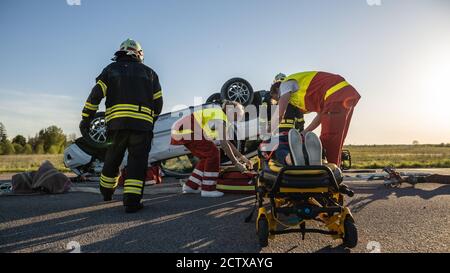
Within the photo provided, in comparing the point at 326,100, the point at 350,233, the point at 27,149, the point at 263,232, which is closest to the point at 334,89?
the point at 326,100

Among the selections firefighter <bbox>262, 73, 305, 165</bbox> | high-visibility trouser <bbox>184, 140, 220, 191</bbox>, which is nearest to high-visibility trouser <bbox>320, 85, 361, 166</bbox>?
firefighter <bbox>262, 73, 305, 165</bbox>

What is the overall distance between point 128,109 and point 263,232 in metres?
2.67

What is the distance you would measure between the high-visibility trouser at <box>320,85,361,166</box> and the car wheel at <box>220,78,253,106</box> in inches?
174

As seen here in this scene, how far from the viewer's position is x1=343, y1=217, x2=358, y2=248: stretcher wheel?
271 cm

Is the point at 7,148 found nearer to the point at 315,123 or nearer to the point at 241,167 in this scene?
the point at 241,167

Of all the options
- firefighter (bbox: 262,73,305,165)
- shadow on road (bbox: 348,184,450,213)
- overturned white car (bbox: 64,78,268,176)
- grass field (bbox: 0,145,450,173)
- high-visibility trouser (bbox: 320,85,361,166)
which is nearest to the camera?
firefighter (bbox: 262,73,305,165)

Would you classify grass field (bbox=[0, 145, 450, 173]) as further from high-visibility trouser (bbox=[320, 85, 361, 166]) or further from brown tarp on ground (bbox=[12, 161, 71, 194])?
high-visibility trouser (bbox=[320, 85, 361, 166])

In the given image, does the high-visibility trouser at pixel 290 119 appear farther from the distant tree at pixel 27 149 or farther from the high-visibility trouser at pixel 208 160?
the distant tree at pixel 27 149

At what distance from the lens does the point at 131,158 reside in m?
4.74

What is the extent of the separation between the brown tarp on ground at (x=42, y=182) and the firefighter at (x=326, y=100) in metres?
4.18

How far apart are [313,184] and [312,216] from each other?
240 mm
